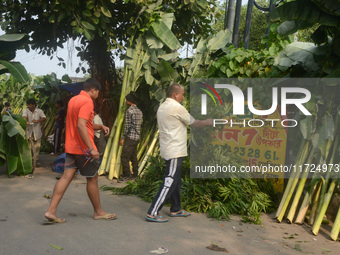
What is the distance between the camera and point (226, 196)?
6.77 m

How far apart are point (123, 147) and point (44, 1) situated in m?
4.06

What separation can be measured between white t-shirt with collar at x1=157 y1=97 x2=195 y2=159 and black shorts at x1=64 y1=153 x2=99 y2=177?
3.49ft

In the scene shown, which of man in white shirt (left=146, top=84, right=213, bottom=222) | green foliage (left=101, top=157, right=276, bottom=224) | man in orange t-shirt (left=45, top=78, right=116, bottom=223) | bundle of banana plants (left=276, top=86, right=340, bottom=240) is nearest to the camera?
man in orange t-shirt (left=45, top=78, right=116, bottom=223)

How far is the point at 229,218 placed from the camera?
21.4 ft

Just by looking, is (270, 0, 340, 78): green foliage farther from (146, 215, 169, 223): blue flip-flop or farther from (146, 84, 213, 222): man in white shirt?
(146, 215, 169, 223): blue flip-flop

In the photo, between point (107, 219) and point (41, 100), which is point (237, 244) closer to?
point (107, 219)

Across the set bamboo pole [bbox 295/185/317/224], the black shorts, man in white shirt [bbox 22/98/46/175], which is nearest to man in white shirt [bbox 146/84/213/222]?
the black shorts

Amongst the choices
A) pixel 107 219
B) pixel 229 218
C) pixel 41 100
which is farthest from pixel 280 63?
pixel 41 100

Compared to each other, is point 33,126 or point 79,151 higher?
point 79,151

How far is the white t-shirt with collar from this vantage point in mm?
5996

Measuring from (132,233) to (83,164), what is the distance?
1128mm

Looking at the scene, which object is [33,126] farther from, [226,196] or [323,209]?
[323,209]

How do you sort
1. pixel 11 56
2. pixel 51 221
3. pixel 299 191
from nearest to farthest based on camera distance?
pixel 51 221
pixel 299 191
pixel 11 56

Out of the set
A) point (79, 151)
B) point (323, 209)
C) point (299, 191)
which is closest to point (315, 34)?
point (299, 191)
